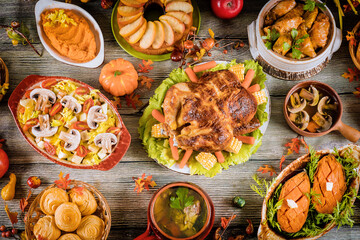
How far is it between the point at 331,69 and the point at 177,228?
5.34 feet

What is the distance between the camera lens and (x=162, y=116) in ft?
6.64

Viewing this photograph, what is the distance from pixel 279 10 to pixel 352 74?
747 millimetres

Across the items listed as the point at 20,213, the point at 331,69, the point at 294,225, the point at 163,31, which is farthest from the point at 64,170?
the point at 331,69

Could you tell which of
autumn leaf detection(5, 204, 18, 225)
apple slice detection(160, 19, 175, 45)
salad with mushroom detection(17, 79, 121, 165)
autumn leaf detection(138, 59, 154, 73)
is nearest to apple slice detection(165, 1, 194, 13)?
apple slice detection(160, 19, 175, 45)

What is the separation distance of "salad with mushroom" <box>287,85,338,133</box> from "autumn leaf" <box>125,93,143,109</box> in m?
1.08

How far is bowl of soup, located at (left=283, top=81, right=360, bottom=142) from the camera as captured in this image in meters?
2.17

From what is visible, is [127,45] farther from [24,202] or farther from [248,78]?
[24,202]

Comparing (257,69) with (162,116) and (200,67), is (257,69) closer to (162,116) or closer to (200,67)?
(200,67)

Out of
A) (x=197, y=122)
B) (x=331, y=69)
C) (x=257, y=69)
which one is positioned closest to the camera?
(x=197, y=122)

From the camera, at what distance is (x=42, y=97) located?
1.94m

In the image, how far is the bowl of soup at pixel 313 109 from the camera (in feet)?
7.12

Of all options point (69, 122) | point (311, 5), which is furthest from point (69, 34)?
point (311, 5)

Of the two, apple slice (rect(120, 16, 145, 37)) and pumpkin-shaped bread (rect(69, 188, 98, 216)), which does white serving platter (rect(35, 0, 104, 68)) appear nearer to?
apple slice (rect(120, 16, 145, 37))

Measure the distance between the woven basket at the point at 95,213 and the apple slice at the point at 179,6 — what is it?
4.32 ft
